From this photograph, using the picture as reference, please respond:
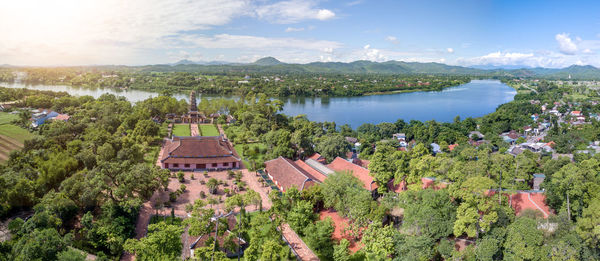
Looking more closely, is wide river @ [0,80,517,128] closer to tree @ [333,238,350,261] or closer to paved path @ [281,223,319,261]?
paved path @ [281,223,319,261]

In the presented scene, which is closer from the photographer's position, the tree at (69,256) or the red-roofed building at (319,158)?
the tree at (69,256)

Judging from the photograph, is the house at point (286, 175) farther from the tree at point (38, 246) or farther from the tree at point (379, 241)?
the tree at point (38, 246)

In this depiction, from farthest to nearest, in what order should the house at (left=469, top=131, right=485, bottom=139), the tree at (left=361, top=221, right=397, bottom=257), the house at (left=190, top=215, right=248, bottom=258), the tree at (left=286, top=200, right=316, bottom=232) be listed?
the house at (left=469, top=131, right=485, bottom=139), the tree at (left=286, top=200, right=316, bottom=232), the house at (left=190, top=215, right=248, bottom=258), the tree at (left=361, top=221, right=397, bottom=257)

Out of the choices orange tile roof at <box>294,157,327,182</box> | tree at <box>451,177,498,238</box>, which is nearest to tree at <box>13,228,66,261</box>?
orange tile roof at <box>294,157,327,182</box>

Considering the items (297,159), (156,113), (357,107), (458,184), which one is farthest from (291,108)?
(458,184)

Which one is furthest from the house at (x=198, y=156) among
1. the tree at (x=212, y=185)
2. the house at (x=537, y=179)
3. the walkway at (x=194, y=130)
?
the house at (x=537, y=179)

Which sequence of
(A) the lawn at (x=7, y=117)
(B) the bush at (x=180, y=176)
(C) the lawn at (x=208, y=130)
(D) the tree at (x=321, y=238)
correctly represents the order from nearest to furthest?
(D) the tree at (x=321, y=238), (B) the bush at (x=180, y=176), (A) the lawn at (x=7, y=117), (C) the lawn at (x=208, y=130)
